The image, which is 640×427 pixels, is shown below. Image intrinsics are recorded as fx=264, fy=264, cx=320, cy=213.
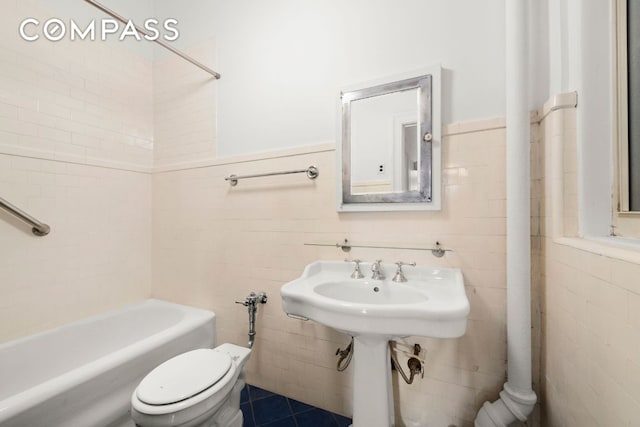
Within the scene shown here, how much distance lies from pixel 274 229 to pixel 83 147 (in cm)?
128

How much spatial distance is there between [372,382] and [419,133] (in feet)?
3.31

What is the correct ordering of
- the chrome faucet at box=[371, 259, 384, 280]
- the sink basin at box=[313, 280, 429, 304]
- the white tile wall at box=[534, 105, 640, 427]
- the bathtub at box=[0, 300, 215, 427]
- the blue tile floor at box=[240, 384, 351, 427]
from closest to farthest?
the white tile wall at box=[534, 105, 640, 427] < the bathtub at box=[0, 300, 215, 427] < the sink basin at box=[313, 280, 429, 304] < the chrome faucet at box=[371, 259, 384, 280] < the blue tile floor at box=[240, 384, 351, 427]

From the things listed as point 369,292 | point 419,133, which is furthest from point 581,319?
point 419,133

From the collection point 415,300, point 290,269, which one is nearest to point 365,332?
point 415,300

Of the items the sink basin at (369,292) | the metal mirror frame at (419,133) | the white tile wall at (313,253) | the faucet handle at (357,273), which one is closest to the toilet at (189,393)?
the white tile wall at (313,253)

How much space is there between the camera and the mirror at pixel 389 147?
1131mm

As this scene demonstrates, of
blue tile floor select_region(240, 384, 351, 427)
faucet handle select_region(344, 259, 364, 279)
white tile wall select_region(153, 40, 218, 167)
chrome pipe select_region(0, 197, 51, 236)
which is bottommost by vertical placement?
blue tile floor select_region(240, 384, 351, 427)

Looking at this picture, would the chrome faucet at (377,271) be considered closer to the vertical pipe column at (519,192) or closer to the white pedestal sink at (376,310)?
the white pedestal sink at (376,310)

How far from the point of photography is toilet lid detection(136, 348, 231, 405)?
893 millimetres

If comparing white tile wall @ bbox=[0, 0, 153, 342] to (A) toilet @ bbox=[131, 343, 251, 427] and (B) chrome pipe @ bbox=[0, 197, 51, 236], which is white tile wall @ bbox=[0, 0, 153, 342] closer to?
(B) chrome pipe @ bbox=[0, 197, 51, 236]

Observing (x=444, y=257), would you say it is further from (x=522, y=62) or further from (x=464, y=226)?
(x=522, y=62)

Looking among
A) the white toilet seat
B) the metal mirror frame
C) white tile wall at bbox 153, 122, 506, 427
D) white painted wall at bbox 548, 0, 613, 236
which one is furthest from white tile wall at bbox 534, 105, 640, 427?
the white toilet seat

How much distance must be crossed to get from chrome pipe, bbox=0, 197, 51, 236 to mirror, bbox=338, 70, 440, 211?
62.0 inches

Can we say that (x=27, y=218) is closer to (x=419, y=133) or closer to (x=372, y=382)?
(x=372, y=382)
